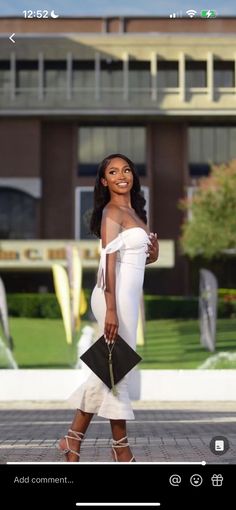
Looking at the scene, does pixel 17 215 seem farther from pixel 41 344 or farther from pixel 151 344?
pixel 151 344

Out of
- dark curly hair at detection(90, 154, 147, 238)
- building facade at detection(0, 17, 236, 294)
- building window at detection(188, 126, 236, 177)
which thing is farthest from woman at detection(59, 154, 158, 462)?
building window at detection(188, 126, 236, 177)

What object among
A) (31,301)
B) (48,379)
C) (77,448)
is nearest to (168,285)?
(31,301)

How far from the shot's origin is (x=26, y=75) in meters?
46.2

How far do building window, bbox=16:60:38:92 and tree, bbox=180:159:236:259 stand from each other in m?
8.58

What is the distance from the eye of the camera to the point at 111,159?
4688 millimetres

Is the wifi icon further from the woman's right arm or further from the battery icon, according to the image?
the woman's right arm

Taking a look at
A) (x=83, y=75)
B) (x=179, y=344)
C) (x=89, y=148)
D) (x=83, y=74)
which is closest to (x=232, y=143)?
(x=89, y=148)

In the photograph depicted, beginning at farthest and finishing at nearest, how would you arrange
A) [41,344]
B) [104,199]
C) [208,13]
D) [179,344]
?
[41,344] < [179,344] < [104,199] < [208,13]

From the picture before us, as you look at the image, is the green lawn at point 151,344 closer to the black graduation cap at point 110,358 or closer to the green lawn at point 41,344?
the green lawn at point 41,344

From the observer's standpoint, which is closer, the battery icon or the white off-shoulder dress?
the battery icon

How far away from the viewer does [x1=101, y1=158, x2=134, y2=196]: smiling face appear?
4.68m

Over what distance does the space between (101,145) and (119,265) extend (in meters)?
49.5

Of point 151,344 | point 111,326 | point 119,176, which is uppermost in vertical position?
point 119,176

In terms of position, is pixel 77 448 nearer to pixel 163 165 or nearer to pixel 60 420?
pixel 60 420
